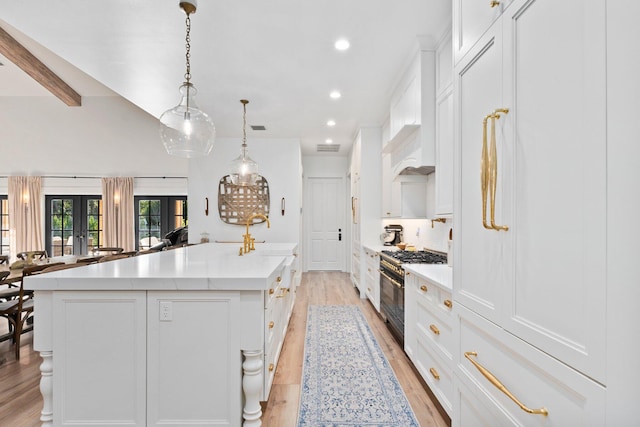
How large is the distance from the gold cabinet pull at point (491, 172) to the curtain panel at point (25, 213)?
956 centimetres

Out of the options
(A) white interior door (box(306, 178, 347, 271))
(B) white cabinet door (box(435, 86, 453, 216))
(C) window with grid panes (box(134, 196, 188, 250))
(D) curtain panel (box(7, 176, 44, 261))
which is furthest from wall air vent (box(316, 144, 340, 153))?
(D) curtain panel (box(7, 176, 44, 261))

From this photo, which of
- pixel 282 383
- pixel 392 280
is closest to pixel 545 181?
pixel 282 383

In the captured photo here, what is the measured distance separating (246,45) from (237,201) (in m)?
3.84

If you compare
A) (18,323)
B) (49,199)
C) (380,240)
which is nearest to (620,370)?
(18,323)

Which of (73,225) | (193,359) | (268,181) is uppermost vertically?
(268,181)

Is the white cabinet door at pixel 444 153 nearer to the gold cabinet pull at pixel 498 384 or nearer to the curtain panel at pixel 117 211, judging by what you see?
the gold cabinet pull at pixel 498 384

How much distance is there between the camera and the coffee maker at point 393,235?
5012mm

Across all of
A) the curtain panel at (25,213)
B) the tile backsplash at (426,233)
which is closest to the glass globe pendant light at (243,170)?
the tile backsplash at (426,233)

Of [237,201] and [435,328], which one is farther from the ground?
[237,201]

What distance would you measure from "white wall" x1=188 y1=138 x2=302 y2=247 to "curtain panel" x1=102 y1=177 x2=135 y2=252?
7.36ft

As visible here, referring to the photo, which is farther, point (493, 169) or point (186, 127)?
point (186, 127)

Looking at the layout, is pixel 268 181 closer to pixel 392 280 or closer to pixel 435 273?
pixel 392 280

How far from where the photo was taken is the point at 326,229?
8.24 metres

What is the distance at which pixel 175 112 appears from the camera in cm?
263
